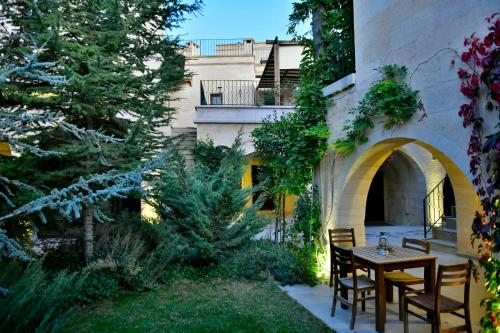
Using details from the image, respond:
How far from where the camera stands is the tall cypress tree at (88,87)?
18.0ft

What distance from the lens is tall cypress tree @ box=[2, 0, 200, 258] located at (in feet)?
18.0

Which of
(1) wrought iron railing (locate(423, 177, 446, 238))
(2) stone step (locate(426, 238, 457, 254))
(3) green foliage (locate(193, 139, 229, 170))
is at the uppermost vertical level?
(3) green foliage (locate(193, 139, 229, 170))

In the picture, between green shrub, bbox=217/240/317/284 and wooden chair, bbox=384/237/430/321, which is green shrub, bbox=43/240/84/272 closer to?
green shrub, bbox=217/240/317/284

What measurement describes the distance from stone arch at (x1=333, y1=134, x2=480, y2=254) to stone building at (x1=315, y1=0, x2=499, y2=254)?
16mm

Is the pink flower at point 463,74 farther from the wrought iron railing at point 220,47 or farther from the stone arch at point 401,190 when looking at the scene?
the wrought iron railing at point 220,47

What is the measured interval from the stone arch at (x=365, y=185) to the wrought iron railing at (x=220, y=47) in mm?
13910

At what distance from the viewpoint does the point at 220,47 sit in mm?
19484

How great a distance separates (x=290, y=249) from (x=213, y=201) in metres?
1.86

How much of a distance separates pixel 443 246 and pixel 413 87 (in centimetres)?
523

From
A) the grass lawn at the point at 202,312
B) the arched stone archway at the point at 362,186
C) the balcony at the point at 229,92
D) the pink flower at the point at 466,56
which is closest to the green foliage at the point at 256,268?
the grass lawn at the point at 202,312

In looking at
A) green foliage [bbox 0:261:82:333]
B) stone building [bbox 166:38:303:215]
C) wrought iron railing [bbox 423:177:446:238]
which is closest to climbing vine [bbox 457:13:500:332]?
green foliage [bbox 0:261:82:333]

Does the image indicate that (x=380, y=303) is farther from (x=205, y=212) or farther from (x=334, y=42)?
(x=334, y=42)

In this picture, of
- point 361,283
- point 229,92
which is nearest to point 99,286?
point 361,283

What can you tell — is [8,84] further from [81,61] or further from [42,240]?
[42,240]
